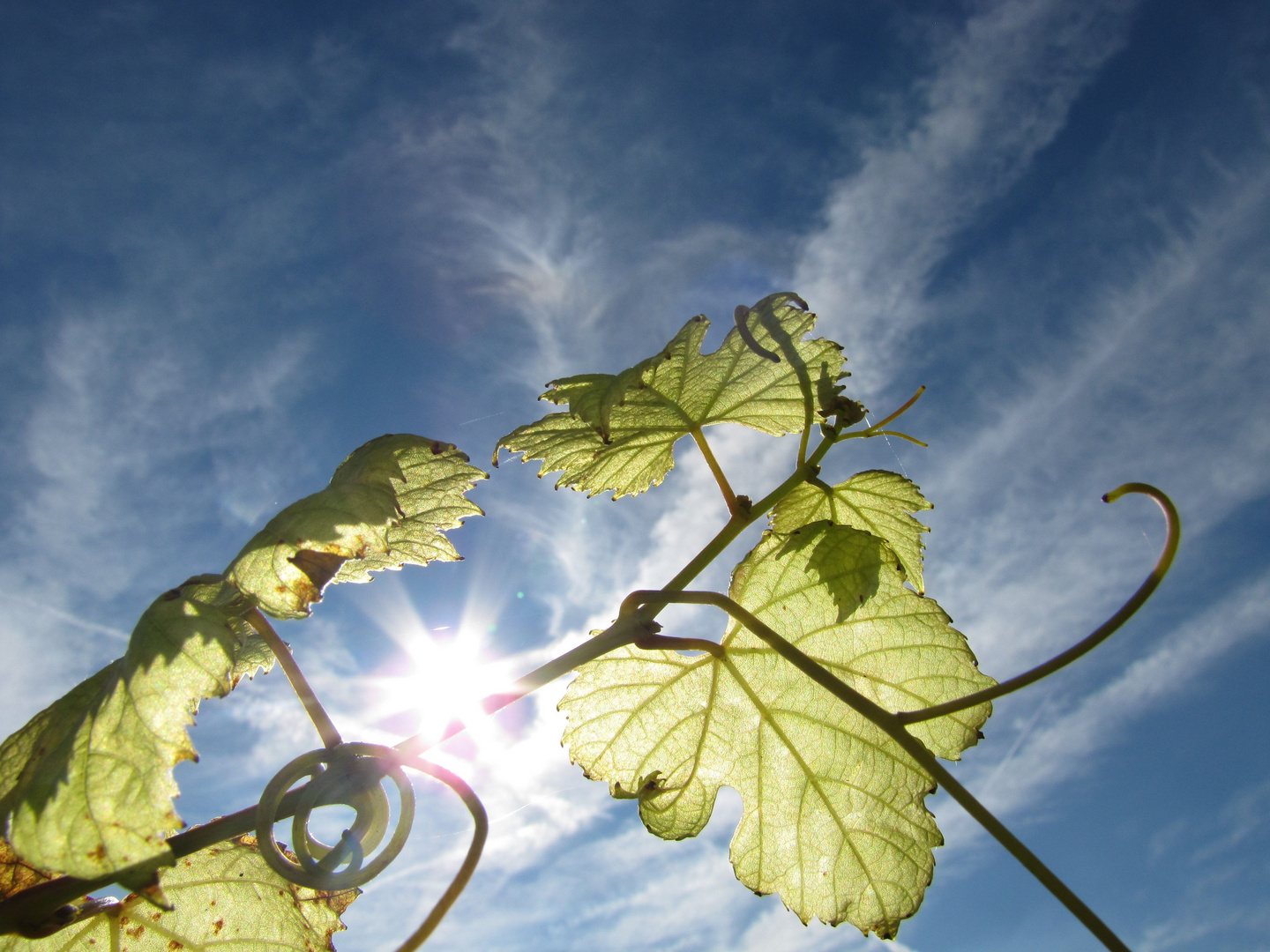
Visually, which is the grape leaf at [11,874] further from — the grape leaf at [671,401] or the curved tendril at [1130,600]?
the curved tendril at [1130,600]

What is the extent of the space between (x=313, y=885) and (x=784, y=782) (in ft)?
1.86

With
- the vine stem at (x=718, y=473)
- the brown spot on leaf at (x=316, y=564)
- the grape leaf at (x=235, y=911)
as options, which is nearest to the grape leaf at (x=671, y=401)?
the vine stem at (x=718, y=473)

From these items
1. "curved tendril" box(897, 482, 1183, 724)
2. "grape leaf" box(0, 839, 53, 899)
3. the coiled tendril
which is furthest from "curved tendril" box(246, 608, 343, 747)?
"curved tendril" box(897, 482, 1183, 724)

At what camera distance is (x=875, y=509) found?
3.32 ft

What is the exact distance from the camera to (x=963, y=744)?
0.88 meters

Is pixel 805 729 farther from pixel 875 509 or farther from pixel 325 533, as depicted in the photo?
pixel 325 533

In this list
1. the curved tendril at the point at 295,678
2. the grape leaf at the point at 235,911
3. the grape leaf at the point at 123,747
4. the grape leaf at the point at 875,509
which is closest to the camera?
the grape leaf at the point at 123,747

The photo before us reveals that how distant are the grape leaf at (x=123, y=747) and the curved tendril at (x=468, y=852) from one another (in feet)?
0.54

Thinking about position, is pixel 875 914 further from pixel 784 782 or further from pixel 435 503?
pixel 435 503

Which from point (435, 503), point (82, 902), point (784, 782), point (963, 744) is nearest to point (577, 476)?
point (435, 503)

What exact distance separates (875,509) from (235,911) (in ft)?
2.92

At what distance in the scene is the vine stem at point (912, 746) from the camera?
573 millimetres

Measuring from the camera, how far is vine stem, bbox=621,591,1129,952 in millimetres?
573

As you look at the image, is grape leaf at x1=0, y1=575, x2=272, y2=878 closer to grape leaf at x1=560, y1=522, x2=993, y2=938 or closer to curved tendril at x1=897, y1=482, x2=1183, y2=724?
grape leaf at x1=560, y1=522, x2=993, y2=938
